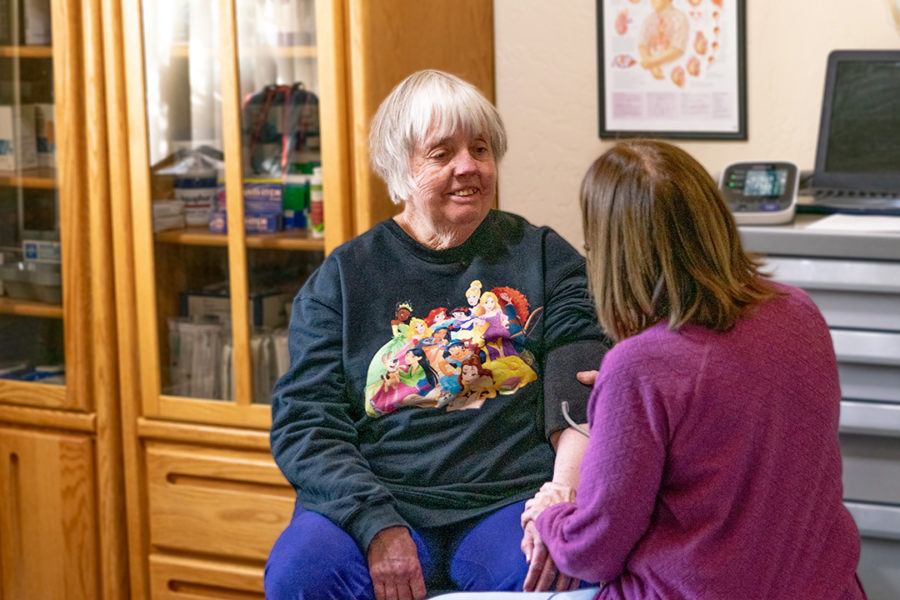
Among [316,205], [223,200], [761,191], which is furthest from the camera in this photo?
[223,200]

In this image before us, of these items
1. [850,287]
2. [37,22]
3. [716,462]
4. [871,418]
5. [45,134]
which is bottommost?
[871,418]

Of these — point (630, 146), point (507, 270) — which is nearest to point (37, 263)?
point (507, 270)

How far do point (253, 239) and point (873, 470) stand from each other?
4.43ft

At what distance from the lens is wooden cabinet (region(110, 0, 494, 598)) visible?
222 centimetres

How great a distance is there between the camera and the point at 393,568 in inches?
58.0

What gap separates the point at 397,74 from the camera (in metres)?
2.14

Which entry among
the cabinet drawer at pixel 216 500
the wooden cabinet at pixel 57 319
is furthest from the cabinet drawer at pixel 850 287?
the wooden cabinet at pixel 57 319

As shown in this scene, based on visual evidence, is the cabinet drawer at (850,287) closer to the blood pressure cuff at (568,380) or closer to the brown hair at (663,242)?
the blood pressure cuff at (568,380)

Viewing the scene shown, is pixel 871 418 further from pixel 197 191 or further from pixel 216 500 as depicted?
pixel 197 191

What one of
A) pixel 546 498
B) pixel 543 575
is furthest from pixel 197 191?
pixel 543 575

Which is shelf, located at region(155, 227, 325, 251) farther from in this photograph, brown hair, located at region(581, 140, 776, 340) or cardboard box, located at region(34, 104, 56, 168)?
brown hair, located at region(581, 140, 776, 340)

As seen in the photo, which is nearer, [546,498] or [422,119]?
[546,498]

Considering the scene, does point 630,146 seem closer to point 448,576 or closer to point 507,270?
point 507,270

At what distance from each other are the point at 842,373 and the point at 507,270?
0.67 metres
